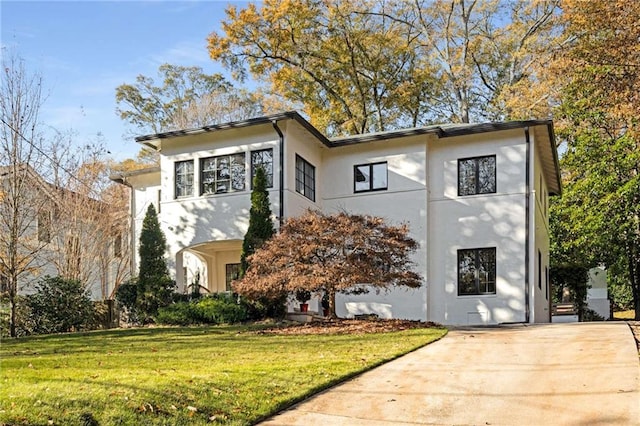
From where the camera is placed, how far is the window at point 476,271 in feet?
60.7

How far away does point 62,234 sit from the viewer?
21.8 m

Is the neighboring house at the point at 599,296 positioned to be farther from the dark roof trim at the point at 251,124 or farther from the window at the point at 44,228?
the window at the point at 44,228

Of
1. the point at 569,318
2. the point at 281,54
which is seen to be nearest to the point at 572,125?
the point at 569,318

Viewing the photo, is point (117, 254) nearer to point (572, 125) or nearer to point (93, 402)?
point (572, 125)

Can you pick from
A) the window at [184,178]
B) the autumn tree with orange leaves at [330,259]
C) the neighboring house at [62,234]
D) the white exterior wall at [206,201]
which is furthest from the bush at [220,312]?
the window at [184,178]

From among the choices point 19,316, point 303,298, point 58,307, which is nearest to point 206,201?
point 303,298

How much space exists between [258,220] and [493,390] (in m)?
10.6

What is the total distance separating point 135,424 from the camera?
6020 mm

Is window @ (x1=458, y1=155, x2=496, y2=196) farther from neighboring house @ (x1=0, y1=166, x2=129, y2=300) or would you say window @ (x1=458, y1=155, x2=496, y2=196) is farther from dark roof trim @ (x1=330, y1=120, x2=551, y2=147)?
neighboring house @ (x1=0, y1=166, x2=129, y2=300)

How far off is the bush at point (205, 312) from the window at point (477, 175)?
23.8 ft

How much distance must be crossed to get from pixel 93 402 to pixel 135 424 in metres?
0.50

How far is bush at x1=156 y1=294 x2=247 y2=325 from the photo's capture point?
16.6m

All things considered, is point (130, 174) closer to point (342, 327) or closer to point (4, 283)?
point (4, 283)

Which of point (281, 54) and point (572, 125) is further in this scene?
point (281, 54)
